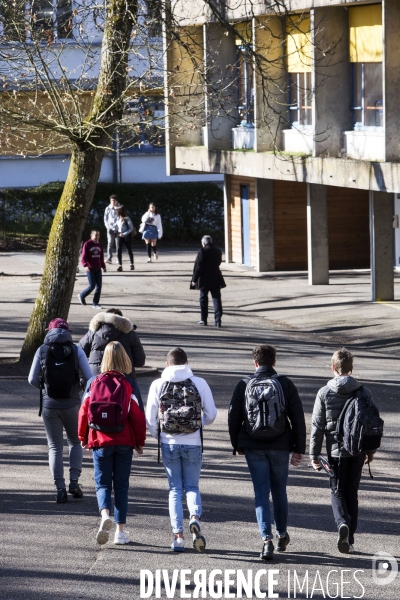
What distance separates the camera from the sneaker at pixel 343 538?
7.11m

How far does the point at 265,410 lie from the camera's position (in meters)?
6.97

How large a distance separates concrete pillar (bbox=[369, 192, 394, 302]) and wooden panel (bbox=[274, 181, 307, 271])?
619 cm

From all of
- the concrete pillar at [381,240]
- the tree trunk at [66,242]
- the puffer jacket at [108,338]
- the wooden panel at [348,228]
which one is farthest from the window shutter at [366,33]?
the puffer jacket at [108,338]

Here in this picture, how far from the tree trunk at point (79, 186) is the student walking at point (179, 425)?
755 centimetres

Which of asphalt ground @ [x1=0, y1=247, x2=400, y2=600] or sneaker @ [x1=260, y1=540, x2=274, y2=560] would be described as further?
sneaker @ [x1=260, y1=540, x2=274, y2=560]

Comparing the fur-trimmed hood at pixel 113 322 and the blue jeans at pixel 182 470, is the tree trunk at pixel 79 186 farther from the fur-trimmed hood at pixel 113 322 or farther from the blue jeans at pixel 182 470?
the blue jeans at pixel 182 470

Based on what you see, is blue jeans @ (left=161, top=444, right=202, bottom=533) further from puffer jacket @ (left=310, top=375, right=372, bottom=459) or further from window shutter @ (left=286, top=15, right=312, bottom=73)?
window shutter @ (left=286, top=15, right=312, bottom=73)

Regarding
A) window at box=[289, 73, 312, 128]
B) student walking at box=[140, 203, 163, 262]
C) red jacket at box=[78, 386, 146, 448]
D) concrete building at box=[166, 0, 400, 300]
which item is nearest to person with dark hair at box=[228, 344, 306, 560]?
red jacket at box=[78, 386, 146, 448]

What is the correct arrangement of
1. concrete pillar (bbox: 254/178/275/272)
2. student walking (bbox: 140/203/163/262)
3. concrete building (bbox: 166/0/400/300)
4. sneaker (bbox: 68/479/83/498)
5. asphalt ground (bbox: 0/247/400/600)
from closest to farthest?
asphalt ground (bbox: 0/247/400/600) < sneaker (bbox: 68/479/83/498) < concrete building (bbox: 166/0/400/300) < concrete pillar (bbox: 254/178/275/272) < student walking (bbox: 140/203/163/262)

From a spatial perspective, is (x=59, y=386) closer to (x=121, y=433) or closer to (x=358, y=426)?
(x=121, y=433)

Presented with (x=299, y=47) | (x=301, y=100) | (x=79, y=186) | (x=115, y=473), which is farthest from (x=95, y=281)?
(x=115, y=473)

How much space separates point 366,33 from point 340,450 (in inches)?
642

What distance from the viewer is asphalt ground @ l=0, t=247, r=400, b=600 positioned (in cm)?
665

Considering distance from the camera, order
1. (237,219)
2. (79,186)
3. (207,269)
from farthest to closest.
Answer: (237,219)
(207,269)
(79,186)
